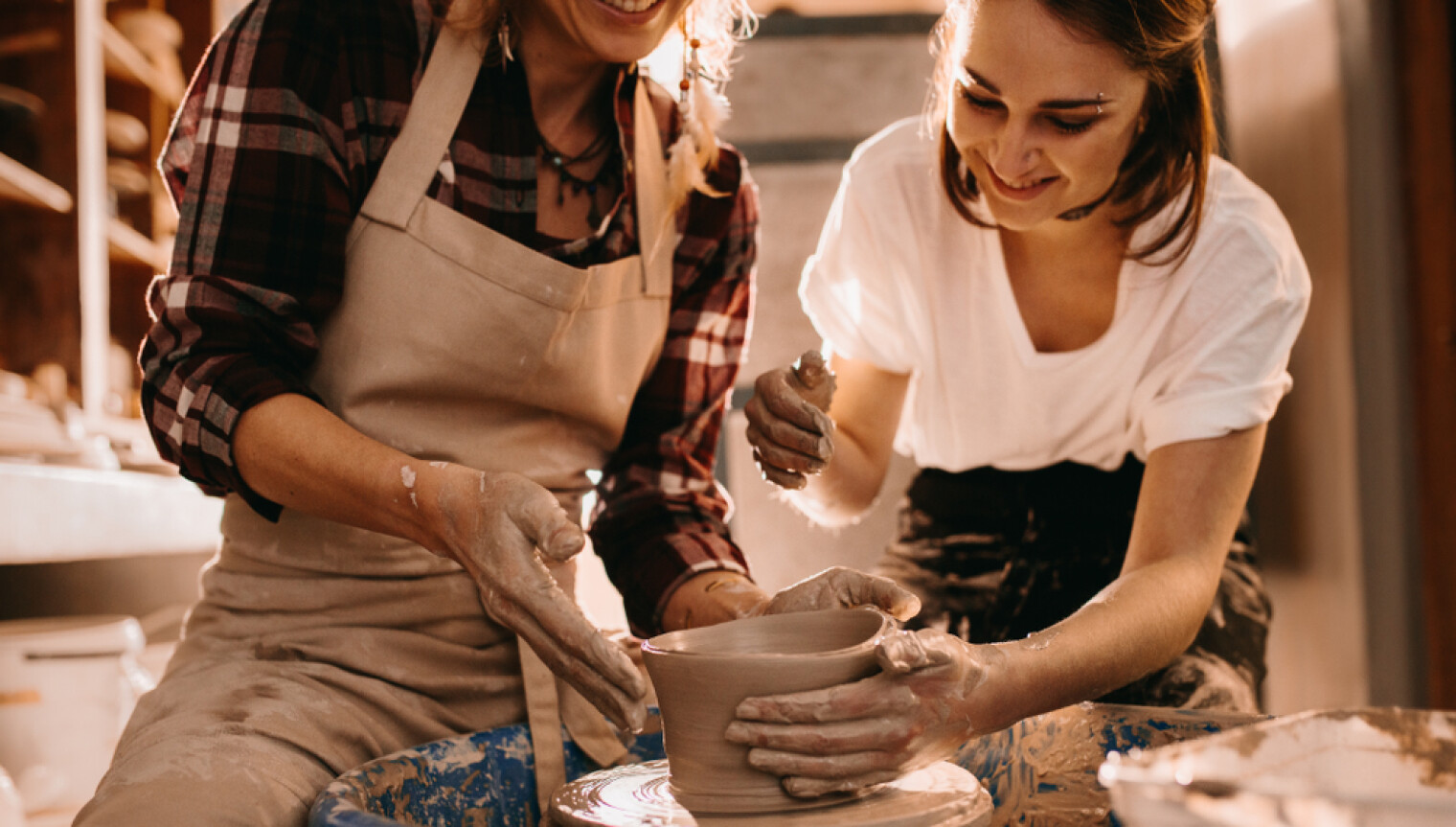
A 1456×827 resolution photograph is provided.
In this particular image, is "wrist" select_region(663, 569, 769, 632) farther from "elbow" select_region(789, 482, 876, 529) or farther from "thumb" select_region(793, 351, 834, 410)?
"elbow" select_region(789, 482, 876, 529)

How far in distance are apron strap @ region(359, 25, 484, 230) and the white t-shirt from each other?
585 mm

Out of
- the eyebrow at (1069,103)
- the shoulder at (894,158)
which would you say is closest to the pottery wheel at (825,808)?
the eyebrow at (1069,103)

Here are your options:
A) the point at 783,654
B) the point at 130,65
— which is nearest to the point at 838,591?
the point at 783,654

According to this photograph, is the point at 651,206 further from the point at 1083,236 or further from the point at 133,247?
the point at 133,247

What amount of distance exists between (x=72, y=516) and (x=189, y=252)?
3.01ft

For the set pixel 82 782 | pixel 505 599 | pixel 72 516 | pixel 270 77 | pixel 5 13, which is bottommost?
pixel 82 782

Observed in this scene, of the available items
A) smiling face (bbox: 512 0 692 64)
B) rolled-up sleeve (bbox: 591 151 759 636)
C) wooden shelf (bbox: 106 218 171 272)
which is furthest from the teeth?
wooden shelf (bbox: 106 218 171 272)

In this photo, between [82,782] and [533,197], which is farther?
[82,782]

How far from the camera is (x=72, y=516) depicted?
1.74 meters

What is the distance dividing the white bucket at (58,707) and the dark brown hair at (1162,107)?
145 centimetres

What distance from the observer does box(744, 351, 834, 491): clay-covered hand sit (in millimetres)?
1135

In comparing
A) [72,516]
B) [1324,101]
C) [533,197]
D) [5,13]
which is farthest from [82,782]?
[1324,101]

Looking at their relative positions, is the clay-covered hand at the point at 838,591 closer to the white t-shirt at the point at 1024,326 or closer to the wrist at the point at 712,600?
the wrist at the point at 712,600

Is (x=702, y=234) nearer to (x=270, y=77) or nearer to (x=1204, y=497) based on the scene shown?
(x=270, y=77)
